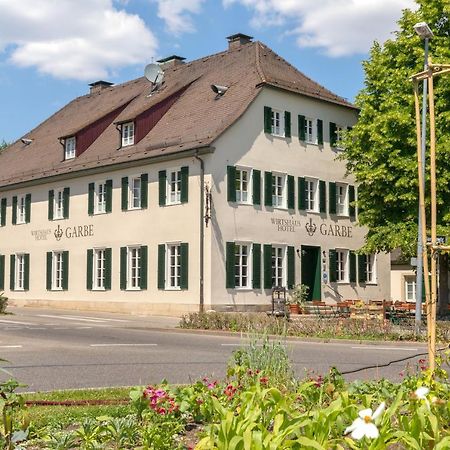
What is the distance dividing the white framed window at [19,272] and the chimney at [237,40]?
14.0 m

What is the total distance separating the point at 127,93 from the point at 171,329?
19.4m

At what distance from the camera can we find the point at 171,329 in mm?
23000

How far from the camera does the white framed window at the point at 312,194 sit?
108ft

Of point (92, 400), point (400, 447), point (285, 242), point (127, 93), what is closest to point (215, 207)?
point (285, 242)

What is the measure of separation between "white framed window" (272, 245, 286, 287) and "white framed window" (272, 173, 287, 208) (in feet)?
5.74

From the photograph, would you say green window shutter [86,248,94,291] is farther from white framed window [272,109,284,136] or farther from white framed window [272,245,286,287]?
white framed window [272,109,284,136]

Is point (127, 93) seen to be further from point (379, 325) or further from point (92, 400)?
point (92, 400)

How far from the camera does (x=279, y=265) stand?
103 ft

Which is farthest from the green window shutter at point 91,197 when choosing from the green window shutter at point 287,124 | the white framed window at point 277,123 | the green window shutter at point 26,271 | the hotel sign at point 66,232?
the green window shutter at point 287,124

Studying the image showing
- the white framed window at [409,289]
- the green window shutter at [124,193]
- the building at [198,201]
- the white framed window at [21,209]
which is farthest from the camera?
the white framed window at [409,289]

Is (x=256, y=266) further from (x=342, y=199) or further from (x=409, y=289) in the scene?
(x=409, y=289)

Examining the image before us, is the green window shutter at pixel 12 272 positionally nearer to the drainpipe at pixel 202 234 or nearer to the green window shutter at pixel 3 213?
the green window shutter at pixel 3 213

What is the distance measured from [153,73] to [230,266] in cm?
1256

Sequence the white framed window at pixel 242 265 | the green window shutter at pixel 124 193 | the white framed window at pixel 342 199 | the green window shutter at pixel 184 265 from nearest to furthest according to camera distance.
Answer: the green window shutter at pixel 184 265
the white framed window at pixel 242 265
the green window shutter at pixel 124 193
the white framed window at pixel 342 199
